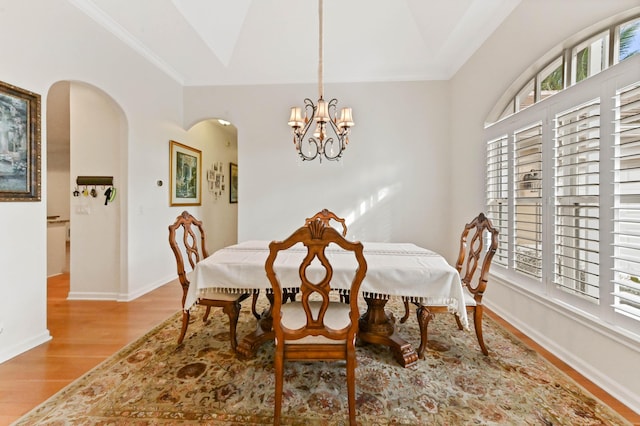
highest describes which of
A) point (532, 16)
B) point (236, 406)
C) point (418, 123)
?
point (532, 16)

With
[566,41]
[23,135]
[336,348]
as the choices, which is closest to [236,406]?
[336,348]

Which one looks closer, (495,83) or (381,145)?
(495,83)

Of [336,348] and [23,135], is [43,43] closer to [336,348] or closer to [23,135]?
[23,135]

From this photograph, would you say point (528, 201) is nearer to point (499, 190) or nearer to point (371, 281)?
point (499, 190)

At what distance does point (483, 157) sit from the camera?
3256 millimetres

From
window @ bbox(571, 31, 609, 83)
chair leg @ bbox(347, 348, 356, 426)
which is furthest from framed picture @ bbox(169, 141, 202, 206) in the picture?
window @ bbox(571, 31, 609, 83)

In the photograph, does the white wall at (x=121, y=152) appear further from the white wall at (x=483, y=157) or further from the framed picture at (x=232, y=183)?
the white wall at (x=483, y=157)

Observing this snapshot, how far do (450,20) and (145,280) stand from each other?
4892 millimetres

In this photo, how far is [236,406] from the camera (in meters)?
1.59

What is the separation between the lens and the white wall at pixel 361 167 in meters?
4.09

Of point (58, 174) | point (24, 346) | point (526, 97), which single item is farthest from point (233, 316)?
point (58, 174)

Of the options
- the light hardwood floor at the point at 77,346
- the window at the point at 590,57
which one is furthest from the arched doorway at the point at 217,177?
the window at the point at 590,57

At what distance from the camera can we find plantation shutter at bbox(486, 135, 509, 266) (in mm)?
2846

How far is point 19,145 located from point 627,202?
4.39 metres
